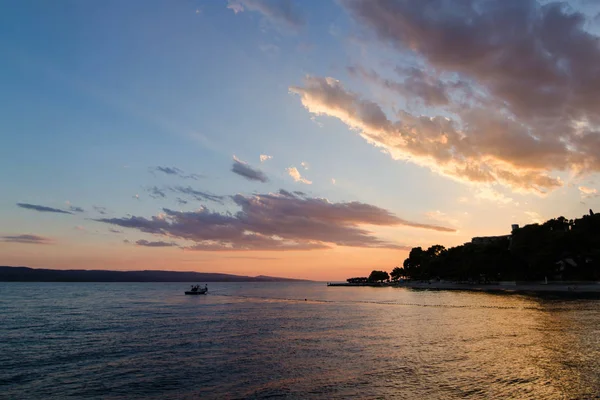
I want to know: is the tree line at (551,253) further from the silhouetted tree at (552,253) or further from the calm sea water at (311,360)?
the calm sea water at (311,360)

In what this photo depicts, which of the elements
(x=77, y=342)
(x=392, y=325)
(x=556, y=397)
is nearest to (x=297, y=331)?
(x=392, y=325)

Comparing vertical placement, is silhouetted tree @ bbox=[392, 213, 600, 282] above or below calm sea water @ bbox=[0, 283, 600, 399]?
above

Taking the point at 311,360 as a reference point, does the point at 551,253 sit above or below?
above

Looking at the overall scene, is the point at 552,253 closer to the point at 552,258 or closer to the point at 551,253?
the point at 551,253

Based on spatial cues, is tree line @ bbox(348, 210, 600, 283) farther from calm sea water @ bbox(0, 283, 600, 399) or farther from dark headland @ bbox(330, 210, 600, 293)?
calm sea water @ bbox(0, 283, 600, 399)

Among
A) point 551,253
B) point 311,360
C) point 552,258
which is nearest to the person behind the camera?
point 311,360

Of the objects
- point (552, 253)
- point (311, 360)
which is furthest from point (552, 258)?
point (311, 360)

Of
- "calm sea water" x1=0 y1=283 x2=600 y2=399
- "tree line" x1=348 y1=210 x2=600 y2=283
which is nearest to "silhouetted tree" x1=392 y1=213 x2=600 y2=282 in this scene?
"tree line" x1=348 y1=210 x2=600 y2=283

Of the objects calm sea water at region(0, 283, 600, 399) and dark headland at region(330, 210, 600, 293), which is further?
dark headland at region(330, 210, 600, 293)

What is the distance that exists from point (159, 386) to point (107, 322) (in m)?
45.3

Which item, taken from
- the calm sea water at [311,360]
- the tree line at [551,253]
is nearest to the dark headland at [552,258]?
the tree line at [551,253]

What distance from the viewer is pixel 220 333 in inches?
2055

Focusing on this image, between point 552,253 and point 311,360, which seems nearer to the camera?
point 311,360

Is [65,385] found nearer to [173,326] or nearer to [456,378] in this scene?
[456,378]
